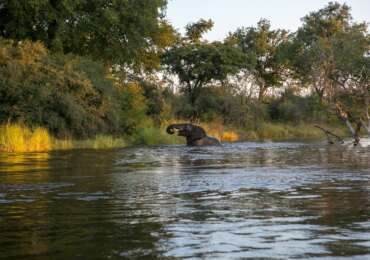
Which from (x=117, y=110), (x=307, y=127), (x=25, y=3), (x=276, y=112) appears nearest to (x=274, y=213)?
(x=117, y=110)

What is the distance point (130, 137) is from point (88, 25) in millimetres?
7621

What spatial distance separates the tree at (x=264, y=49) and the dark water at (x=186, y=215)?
5516 centimetres

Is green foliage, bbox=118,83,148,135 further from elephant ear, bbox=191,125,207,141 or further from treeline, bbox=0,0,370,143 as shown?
elephant ear, bbox=191,125,207,141

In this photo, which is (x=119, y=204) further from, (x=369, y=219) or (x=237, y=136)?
(x=237, y=136)

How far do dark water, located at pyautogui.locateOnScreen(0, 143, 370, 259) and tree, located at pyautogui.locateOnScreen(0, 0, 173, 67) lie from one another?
2663 cm

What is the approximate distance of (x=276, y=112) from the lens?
65.1 m

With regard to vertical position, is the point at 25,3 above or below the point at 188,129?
above

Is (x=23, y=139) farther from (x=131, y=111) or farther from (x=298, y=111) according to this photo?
(x=298, y=111)

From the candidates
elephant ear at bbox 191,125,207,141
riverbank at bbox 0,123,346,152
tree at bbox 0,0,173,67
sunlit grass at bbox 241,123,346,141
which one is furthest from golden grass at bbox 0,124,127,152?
sunlit grass at bbox 241,123,346,141

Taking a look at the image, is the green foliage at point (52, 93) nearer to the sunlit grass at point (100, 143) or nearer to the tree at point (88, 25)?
→ the sunlit grass at point (100, 143)

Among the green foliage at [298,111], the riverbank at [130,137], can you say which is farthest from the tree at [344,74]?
the green foliage at [298,111]

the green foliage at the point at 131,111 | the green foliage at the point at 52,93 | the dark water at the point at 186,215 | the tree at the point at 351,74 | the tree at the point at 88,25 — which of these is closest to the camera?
the dark water at the point at 186,215

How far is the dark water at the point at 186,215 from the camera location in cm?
646

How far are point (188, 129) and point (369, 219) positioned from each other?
88.9ft
